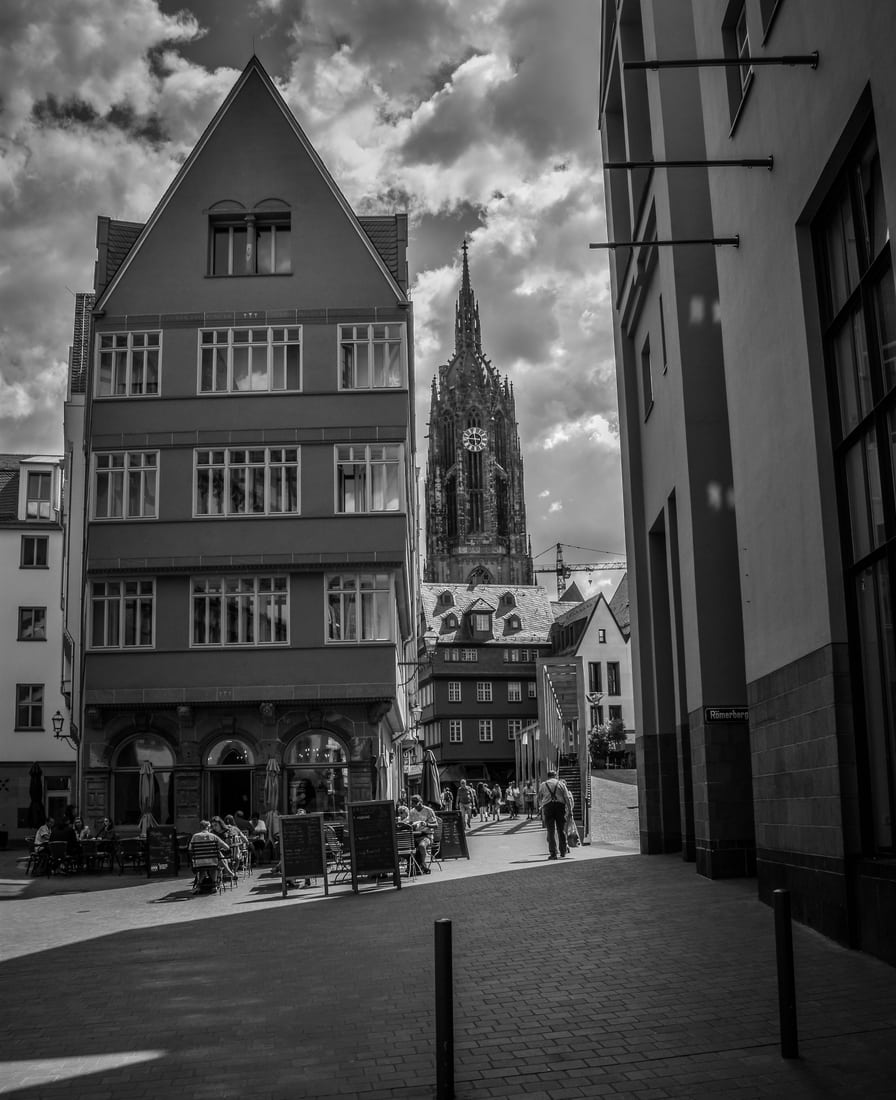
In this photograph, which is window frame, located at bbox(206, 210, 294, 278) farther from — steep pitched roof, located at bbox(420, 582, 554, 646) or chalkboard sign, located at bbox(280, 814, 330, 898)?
steep pitched roof, located at bbox(420, 582, 554, 646)

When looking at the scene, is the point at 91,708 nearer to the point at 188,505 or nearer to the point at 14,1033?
the point at 188,505

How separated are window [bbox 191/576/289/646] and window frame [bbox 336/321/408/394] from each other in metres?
5.55

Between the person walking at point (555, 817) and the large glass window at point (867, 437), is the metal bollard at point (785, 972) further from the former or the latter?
the person walking at point (555, 817)

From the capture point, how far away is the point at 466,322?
16562 cm

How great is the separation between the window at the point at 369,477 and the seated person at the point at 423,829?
26.7 feet

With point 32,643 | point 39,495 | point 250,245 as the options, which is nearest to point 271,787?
point 250,245

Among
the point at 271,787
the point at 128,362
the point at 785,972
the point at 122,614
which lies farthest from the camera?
the point at 128,362

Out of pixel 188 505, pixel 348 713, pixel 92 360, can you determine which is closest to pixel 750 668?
pixel 348 713

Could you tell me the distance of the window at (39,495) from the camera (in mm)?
51344

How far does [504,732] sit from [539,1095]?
8241cm

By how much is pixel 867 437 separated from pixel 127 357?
85.5ft

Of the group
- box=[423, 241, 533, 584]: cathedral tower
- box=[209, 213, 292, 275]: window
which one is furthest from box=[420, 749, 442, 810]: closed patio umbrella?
box=[423, 241, 533, 584]: cathedral tower

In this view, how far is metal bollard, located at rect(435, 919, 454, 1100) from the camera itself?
6.62m

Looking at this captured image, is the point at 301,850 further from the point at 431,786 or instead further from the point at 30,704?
the point at 30,704
